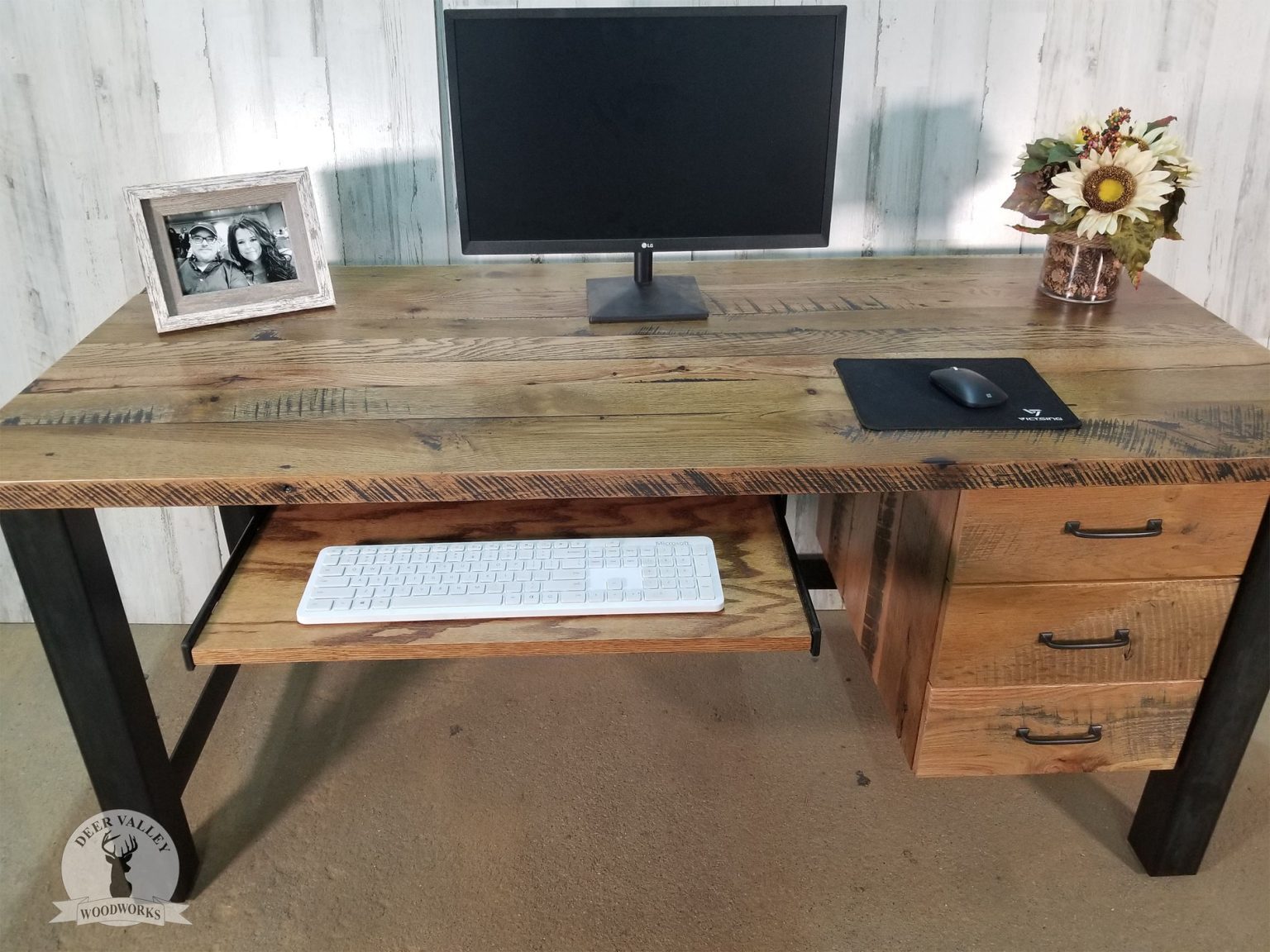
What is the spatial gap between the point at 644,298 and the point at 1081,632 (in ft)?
2.56

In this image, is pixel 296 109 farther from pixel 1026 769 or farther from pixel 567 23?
pixel 1026 769

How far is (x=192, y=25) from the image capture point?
5.14 ft

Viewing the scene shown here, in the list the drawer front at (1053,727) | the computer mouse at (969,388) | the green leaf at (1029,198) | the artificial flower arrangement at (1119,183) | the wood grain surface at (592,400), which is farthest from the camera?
the green leaf at (1029,198)

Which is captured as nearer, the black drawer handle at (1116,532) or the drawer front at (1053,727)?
the black drawer handle at (1116,532)

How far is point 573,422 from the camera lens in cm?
116

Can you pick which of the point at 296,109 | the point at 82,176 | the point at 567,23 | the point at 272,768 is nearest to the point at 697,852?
the point at 272,768

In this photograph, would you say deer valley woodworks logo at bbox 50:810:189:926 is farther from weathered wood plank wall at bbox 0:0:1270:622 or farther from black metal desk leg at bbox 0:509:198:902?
weathered wood plank wall at bbox 0:0:1270:622

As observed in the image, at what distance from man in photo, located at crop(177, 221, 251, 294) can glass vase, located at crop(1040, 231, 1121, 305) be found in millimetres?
1264

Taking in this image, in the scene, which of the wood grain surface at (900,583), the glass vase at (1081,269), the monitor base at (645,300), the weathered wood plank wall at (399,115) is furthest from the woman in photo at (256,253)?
the glass vase at (1081,269)

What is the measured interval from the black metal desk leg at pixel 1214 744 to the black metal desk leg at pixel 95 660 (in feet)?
4.69

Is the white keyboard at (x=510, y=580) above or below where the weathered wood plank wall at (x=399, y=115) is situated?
below

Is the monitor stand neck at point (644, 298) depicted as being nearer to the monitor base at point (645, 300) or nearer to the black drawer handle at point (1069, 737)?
the monitor base at point (645, 300)

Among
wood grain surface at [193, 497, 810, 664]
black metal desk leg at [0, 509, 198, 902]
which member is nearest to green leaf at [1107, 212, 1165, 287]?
wood grain surface at [193, 497, 810, 664]

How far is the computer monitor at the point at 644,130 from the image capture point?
1.36m
